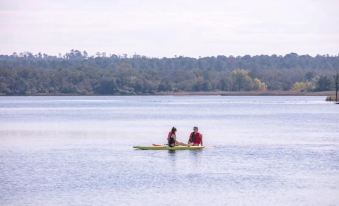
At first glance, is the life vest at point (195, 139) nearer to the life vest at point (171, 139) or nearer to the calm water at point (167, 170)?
the calm water at point (167, 170)

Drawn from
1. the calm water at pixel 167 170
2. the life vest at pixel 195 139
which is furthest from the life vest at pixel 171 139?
the life vest at pixel 195 139

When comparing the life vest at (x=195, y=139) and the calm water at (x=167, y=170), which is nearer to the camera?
the calm water at (x=167, y=170)

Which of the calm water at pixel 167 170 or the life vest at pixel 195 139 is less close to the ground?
the life vest at pixel 195 139

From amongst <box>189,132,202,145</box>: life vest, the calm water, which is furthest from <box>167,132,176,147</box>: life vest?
<box>189,132,202,145</box>: life vest

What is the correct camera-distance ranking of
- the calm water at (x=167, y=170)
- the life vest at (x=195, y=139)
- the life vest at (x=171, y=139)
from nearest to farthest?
the calm water at (x=167, y=170) → the life vest at (x=171, y=139) → the life vest at (x=195, y=139)

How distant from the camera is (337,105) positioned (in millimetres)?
137000

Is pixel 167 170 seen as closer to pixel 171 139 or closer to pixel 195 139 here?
pixel 171 139

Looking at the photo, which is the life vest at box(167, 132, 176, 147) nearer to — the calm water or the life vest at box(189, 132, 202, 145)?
the calm water

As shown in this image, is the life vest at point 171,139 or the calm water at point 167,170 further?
the life vest at point 171,139

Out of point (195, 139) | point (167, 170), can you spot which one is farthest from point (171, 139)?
point (167, 170)

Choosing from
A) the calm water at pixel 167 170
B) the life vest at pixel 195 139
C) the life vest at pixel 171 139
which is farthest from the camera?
the life vest at pixel 195 139

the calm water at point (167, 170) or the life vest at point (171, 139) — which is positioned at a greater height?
the life vest at point (171, 139)

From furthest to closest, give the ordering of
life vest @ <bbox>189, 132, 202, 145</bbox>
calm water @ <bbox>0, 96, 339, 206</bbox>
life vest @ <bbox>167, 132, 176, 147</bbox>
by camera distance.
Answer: life vest @ <bbox>189, 132, 202, 145</bbox> → life vest @ <bbox>167, 132, 176, 147</bbox> → calm water @ <bbox>0, 96, 339, 206</bbox>

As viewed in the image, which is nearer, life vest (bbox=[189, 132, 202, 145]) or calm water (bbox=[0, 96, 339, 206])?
calm water (bbox=[0, 96, 339, 206])
